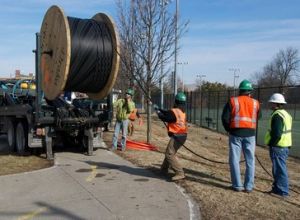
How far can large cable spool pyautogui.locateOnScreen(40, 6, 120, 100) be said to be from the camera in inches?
428

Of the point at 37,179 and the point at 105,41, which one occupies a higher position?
the point at 105,41

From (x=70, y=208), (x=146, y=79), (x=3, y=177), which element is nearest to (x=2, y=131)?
(x=146, y=79)

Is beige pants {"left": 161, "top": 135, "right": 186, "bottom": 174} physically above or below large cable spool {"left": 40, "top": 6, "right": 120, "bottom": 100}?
below

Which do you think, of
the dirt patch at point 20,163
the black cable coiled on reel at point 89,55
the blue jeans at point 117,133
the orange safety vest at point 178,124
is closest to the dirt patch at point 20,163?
the dirt patch at point 20,163

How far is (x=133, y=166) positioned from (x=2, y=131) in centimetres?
608

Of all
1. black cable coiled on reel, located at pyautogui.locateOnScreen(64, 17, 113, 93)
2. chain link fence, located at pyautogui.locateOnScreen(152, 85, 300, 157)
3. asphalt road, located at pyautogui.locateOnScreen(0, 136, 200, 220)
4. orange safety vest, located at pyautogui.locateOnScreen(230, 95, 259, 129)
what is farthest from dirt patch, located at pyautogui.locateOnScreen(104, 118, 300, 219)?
chain link fence, located at pyautogui.locateOnScreen(152, 85, 300, 157)

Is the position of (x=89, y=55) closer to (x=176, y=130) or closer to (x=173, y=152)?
(x=176, y=130)

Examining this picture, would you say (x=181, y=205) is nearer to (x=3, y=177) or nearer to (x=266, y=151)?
(x=3, y=177)

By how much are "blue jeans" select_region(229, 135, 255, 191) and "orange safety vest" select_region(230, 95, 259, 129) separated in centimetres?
24

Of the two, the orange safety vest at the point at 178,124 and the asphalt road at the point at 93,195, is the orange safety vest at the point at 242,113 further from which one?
the asphalt road at the point at 93,195

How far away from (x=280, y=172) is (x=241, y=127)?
3.44 feet

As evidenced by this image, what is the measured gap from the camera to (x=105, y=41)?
11531mm

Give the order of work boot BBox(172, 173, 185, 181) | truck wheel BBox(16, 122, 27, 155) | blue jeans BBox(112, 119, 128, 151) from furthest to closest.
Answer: blue jeans BBox(112, 119, 128, 151) → truck wheel BBox(16, 122, 27, 155) → work boot BBox(172, 173, 185, 181)

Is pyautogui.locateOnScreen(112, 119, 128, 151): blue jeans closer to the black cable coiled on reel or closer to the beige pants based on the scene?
the black cable coiled on reel
